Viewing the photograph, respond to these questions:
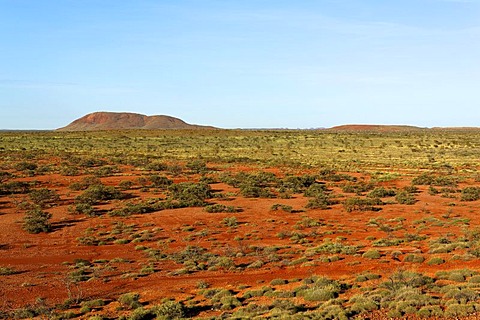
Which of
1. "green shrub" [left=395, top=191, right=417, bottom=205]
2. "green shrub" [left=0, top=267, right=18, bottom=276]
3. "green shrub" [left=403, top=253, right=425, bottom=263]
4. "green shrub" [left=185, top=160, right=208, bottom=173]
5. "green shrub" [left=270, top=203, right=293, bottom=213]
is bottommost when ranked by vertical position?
"green shrub" [left=0, top=267, right=18, bottom=276]

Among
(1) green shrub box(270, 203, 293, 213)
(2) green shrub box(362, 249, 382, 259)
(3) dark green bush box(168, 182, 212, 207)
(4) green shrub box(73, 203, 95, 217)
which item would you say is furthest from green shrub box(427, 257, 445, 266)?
(4) green shrub box(73, 203, 95, 217)

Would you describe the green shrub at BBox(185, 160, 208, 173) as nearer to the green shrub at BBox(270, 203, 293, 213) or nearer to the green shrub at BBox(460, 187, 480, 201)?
the green shrub at BBox(270, 203, 293, 213)

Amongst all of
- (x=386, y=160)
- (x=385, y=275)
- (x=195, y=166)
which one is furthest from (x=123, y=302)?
(x=386, y=160)

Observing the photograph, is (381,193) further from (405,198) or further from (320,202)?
(320,202)

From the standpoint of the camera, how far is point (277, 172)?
161 ft

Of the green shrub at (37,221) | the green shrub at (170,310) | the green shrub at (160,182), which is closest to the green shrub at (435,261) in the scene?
the green shrub at (170,310)

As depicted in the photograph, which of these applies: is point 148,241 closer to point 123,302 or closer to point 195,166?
point 123,302

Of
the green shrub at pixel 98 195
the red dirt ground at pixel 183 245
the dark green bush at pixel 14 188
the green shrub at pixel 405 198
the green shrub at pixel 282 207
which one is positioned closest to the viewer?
the red dirt ground at pixel 183 245

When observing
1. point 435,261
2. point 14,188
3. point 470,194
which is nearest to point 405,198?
point 470,194

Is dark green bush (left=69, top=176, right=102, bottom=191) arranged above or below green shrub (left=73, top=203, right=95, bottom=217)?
above

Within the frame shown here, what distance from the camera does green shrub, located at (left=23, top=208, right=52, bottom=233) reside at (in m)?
23.8

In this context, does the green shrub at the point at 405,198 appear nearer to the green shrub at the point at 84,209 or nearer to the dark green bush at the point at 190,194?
the dark green bush at the point at 190,194

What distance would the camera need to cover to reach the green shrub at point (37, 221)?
78.1 feet

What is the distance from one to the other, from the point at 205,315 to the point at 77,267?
775 centimetres
